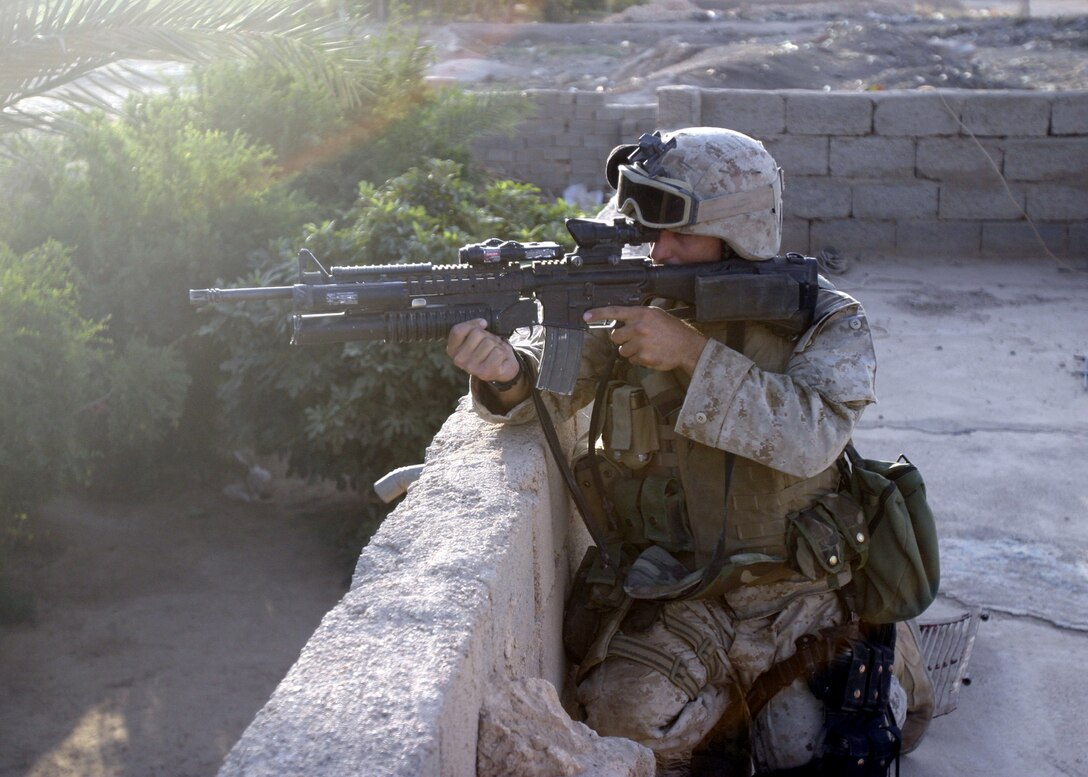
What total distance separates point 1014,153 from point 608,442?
6.27 m

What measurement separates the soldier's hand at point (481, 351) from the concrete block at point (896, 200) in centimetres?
623

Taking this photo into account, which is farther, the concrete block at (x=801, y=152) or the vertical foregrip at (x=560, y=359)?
the concrete block at (x=801, y=152)

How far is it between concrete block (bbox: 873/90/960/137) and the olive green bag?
19.3 ft

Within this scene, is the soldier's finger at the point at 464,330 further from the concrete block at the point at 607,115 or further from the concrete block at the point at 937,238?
the concrete block at the point at 607,115

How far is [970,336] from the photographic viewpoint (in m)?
6.96

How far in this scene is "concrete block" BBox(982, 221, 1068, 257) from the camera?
8.41 m

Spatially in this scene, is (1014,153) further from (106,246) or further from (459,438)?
(459,438)

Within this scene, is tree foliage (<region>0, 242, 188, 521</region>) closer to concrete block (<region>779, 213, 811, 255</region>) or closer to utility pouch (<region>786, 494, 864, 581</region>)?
utility pouch (<region>786, 494, 864, 581</region>)

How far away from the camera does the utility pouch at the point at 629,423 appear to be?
2.98 metres

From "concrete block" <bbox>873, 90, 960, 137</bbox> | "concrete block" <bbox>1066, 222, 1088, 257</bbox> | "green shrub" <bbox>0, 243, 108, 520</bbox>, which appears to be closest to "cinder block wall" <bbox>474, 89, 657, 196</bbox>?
"concrete block" <bbox>873, 90, 960, 137</bbox>

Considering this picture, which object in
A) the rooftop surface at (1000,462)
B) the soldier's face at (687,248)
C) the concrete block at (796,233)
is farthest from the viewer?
the concrete block at (796,233)

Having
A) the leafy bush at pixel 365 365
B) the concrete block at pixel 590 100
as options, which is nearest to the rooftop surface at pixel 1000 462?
the leafy bush at pixel 365 365

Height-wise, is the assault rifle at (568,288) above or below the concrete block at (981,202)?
above

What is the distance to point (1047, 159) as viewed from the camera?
825 centimetres
